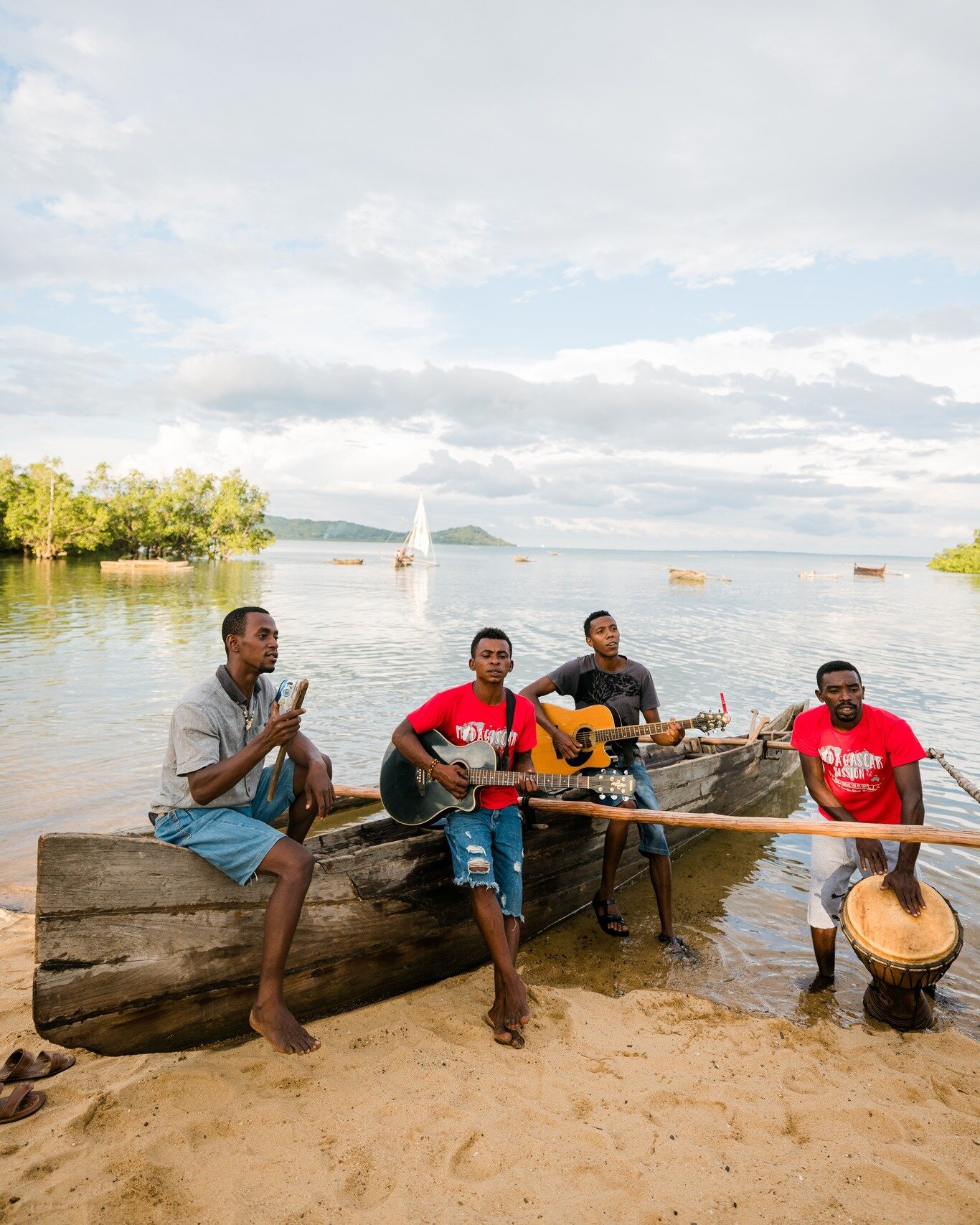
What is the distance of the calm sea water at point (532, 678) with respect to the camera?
581cm

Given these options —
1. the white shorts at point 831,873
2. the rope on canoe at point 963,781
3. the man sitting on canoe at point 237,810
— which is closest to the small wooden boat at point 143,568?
the rope on canoe at point 963,781

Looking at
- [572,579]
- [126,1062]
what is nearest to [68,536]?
[572,579]

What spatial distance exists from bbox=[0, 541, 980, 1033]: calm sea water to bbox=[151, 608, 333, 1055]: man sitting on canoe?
7.53 ft

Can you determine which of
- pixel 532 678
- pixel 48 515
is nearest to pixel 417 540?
pixel 48 515

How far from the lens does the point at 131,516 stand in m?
67.1

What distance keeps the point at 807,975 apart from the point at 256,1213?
13.9ft

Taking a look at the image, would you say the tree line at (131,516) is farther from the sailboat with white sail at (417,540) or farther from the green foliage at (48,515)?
the sailboat with white sail at (417,540)

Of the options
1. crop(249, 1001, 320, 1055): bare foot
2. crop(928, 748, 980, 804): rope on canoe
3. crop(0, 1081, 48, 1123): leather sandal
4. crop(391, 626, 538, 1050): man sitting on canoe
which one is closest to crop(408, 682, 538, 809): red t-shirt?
crop(391, 626, 538, 1050): man sitting on canoe

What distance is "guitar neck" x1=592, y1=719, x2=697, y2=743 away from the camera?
6125mm

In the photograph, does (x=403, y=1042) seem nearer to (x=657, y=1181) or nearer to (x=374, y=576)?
(x=657, y=1181)

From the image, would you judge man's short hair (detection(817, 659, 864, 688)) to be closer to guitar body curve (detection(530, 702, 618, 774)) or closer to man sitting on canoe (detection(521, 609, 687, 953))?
man sitting on canoe (detection(521, 609, 687, 953))

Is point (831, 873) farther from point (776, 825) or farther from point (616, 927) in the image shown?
point (616, 927)

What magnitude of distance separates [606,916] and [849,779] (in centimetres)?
220

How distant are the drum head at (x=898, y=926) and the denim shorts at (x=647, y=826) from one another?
1516mm
